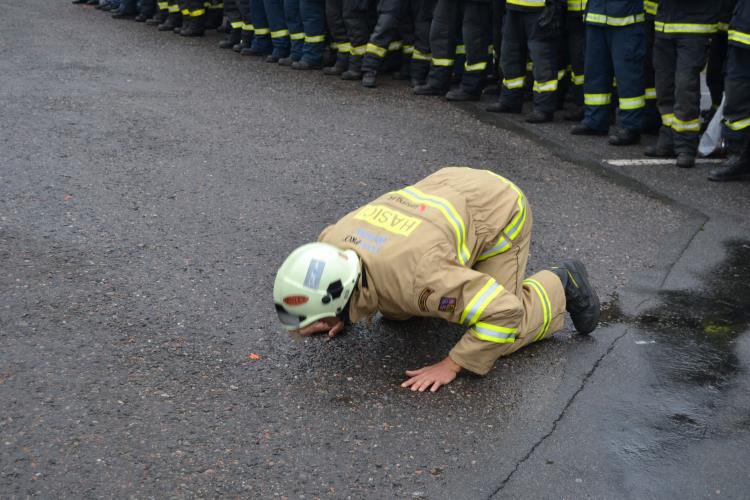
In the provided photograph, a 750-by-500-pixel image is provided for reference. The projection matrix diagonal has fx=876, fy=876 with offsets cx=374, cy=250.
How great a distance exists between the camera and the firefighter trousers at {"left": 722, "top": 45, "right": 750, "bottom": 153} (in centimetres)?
631

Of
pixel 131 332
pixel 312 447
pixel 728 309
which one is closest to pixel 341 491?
pixel 312 447

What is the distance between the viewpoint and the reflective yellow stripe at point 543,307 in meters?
4.23

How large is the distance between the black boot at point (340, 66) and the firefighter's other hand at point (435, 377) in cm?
611

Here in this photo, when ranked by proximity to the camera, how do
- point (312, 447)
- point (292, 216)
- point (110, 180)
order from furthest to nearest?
point (110, 180), point (292, 216), point (312, 447)

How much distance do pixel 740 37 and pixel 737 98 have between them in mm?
466

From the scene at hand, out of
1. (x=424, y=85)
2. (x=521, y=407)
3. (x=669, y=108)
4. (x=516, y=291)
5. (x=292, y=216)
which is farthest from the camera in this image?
(x=424, y=85)

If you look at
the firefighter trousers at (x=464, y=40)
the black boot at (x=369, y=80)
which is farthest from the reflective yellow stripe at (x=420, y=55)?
the black boot at (x=369, y=80)

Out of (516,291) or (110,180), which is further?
(110,180)

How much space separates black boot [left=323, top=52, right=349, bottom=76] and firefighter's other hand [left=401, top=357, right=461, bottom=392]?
6.11 metres

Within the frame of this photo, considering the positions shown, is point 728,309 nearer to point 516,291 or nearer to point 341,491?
point 516,291

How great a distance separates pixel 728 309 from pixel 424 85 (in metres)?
4.82

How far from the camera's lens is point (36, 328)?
4.36 metres

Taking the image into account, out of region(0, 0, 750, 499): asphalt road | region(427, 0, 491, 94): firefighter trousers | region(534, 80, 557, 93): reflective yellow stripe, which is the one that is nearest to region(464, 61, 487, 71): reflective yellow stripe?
region(427, 0, 491, 94): firefighter trousers

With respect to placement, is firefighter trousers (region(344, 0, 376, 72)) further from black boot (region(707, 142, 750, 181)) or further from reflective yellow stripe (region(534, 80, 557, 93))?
black boot (region(707, 142, 750, 181))
